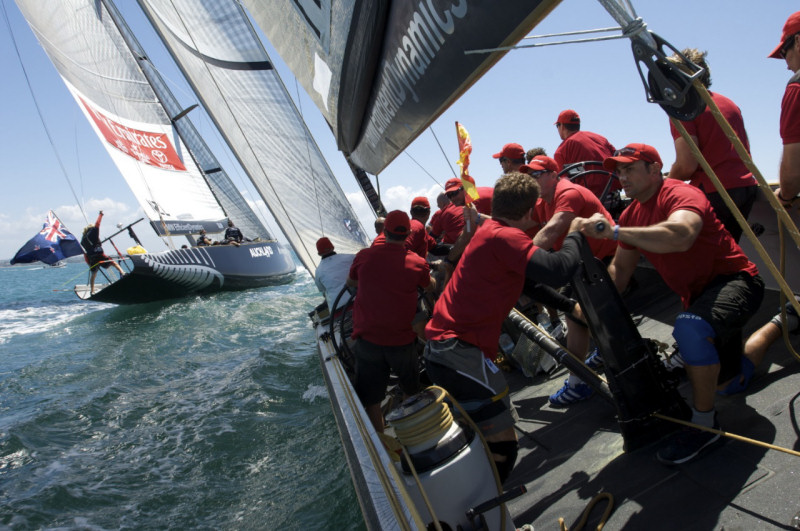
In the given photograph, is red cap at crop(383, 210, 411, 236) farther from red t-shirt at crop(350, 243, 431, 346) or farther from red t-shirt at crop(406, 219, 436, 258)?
red t-shirt at crop(406, 219, 436, 258)

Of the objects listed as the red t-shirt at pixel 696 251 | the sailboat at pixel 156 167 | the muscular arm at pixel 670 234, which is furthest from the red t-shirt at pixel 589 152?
the sailboat at pixel 156 167

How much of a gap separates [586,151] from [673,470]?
2.86 metres

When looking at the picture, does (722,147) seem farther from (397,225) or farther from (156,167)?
(156,167)

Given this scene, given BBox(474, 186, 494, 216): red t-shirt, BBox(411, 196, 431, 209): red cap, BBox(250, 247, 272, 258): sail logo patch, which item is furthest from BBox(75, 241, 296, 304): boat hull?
BBox(474, 186, 494, 216): red t-shirt

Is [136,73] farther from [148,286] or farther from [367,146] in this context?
[367,146]

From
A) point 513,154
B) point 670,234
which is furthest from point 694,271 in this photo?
point 513,154

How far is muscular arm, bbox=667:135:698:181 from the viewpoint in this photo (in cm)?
275

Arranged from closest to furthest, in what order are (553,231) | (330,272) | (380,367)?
(553,231), (380,367), (330,272)

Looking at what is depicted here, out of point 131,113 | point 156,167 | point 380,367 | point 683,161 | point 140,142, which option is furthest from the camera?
point 156,167

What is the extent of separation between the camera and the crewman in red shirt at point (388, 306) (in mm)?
2971

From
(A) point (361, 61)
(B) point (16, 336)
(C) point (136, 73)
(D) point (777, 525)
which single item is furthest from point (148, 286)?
(D) point (777, 525)

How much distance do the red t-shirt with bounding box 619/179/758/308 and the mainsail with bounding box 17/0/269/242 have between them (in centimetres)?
1732

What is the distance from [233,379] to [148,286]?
1238cm

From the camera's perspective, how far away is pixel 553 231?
2502 millimetres
